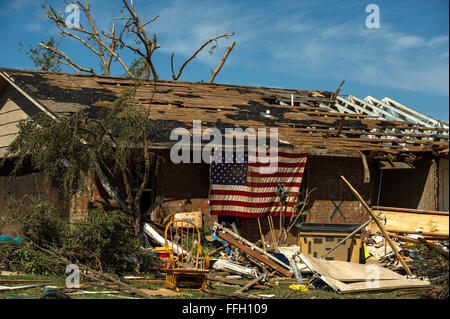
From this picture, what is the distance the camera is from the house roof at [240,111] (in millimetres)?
15414

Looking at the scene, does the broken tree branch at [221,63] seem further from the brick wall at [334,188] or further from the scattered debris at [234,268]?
the scattered debris at [234,268]

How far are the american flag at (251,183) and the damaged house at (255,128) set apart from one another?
268mm

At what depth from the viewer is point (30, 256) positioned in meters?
10.6

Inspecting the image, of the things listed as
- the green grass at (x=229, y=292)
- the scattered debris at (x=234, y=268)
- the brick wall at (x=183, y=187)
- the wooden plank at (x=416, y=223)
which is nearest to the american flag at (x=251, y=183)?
the brick wall at (x=183, y=187)

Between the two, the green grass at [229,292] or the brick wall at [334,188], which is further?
the brick wall at [334,188]

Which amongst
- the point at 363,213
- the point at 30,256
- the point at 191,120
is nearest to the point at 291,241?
the point at 363,213

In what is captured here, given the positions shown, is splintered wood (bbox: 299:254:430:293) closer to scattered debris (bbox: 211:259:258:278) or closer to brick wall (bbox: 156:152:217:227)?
scattered debris (bbox: 211:259:258:278)

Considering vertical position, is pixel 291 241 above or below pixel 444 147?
below

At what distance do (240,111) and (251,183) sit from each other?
3536 mm

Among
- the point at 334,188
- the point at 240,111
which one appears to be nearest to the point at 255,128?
the point at 240,111

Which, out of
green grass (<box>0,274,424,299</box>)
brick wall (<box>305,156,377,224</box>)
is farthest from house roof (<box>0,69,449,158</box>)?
green grass (<box>0,274,424,299</box>)

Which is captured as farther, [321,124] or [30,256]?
[321,124]
